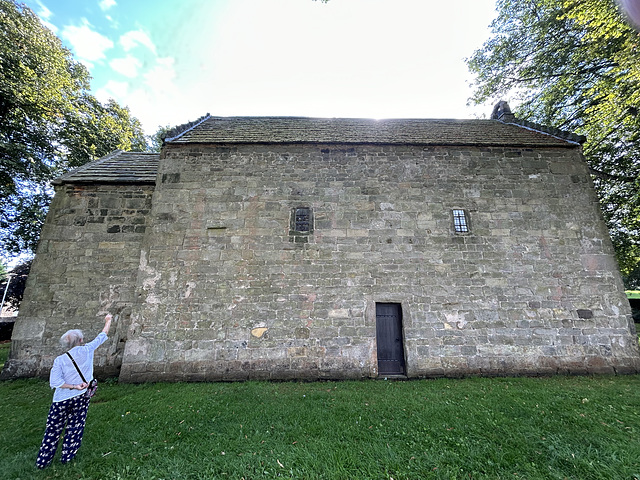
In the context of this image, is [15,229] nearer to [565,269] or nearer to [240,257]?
[240,257]

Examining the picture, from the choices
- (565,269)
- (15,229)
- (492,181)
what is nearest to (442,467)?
(565,269)

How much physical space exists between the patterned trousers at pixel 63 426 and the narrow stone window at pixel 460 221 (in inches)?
337

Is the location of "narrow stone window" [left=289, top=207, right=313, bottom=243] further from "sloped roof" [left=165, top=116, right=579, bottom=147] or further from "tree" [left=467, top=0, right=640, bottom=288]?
"tree" [left=467, top=0, right=640, bottom=288]

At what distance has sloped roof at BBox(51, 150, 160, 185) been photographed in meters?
8.22

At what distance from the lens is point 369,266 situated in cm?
742

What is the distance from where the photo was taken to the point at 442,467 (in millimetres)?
3373

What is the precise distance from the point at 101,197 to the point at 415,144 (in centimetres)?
982

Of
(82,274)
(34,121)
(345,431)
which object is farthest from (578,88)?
(34,121)

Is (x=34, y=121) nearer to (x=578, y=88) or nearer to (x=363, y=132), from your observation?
(x=363, y=132)

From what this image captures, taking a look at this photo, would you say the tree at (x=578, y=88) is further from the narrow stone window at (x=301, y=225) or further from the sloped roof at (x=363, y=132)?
the narrow stone window at (x=301, y=225)

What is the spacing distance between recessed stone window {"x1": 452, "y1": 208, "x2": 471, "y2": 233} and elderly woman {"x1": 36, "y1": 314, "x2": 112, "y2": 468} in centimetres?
832

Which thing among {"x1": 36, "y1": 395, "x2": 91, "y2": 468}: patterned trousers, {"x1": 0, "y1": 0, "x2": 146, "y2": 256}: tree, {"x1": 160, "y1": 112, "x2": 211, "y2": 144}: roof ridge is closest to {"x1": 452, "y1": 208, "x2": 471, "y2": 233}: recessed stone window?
{"x1": 36, "y1": 395, "x2": 91, "y2": 468}: patterned trousers

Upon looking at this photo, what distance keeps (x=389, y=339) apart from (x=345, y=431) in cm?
332

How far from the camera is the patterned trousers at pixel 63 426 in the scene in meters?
3.40
